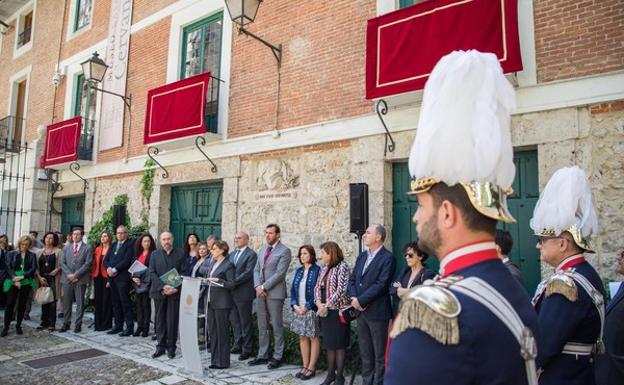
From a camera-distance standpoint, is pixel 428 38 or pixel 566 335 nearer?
pixel 566 335

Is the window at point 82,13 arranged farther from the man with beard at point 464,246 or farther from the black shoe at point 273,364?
the man with beard at point 464,246

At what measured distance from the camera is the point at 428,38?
605 centimetres

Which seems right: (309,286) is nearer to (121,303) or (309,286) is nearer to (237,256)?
(237,256)

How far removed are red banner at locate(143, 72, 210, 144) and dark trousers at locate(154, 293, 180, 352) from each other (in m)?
3.33

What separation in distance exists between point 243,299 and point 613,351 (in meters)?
5.03

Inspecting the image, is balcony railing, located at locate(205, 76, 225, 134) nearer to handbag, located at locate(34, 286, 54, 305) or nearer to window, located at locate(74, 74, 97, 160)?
handbag, located at locate(34, 286, 54, 305)

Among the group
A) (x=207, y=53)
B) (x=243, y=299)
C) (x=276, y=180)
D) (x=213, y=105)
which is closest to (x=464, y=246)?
(x=243, y=299)

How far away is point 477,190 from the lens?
1.42 metres

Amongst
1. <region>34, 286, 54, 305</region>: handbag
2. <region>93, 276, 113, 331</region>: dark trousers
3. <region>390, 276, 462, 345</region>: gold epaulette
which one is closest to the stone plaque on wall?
<region>93, 276, 113, 331</region>: dark trousers

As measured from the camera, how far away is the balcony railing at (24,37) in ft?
54.9

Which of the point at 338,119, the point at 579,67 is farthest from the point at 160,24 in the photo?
the point at 579,67

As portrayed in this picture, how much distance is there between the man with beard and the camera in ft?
4.03

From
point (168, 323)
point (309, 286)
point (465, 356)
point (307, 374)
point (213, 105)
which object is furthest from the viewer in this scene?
point (213, 105)

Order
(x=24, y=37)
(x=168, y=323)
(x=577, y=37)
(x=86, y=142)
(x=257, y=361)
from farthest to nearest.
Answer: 1. (x=24, y=37)
2. (x=86, y=142)
3. (x=168, y=323)
4. (x=257, y=361)
5. (x=577, y=37)
